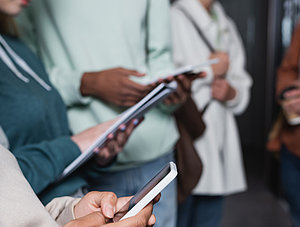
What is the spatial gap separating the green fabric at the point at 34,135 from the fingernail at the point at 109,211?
170mm

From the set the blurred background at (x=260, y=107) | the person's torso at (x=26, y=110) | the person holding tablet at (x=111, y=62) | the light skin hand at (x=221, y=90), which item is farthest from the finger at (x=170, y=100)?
the blurred background at (x=260, y=107)

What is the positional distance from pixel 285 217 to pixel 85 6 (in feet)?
5.85

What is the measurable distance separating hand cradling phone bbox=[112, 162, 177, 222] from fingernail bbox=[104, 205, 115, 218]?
1 cm

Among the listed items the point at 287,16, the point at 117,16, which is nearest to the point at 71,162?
the point at 117,16

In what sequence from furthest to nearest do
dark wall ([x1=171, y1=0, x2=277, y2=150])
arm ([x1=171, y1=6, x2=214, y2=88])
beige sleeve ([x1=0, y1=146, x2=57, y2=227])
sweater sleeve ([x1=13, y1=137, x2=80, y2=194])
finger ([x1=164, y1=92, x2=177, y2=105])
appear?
dark wall ([x1=171, y1=0, x2=277, y2=150]) < arm ([x1=171, y1=6, x2=214, y2=88]) < finger ([x1=164, y1=92, x2=177, y2=105]) < sweater sleeve ([x1=13, y1=137, x2=80, y2=194]) < beige sleeve ([x1=0, y1=146, x2=57, y2=227])

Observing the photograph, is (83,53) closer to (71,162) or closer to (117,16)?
(117,16)

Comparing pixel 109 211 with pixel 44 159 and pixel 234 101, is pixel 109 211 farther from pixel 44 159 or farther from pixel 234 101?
pixel 234 101

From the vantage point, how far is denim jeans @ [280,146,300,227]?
1.35 metres

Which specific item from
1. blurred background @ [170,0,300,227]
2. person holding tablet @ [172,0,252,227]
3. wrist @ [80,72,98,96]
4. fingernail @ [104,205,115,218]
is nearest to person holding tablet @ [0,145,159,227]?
fingernail @ [104,205,115,218]

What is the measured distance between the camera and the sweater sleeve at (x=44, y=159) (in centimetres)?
Result: 51

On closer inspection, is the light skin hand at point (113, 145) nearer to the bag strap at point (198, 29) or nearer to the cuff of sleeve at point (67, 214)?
the cuff of sleeve at point (67, 214)

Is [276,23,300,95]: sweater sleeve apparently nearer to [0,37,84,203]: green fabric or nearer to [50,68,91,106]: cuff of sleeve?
[50,68,91,106]: cuff of sleeve

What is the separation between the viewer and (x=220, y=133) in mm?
1279

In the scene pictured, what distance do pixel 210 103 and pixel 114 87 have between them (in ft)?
1.86
